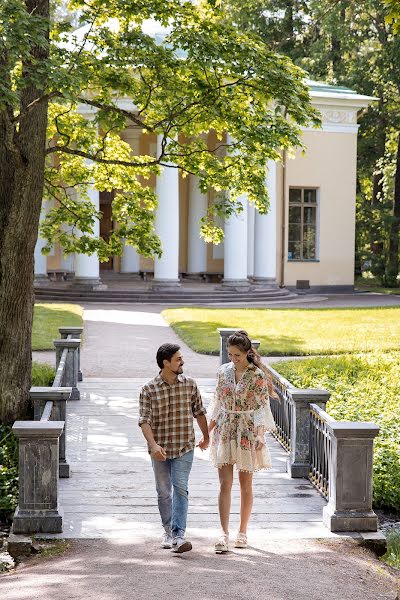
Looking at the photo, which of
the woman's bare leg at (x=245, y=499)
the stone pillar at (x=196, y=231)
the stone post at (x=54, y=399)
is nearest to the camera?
the woman's bare leg at (x=245, y=499)

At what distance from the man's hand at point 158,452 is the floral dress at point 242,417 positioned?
52cm

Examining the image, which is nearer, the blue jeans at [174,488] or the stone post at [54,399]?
the blue jeans at [174,488]

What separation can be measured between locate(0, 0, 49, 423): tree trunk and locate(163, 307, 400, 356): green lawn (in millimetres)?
7691

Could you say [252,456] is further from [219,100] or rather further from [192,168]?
[192,168]

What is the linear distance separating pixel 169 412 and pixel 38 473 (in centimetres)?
146

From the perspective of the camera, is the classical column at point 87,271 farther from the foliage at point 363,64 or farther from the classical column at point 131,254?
the foliage at point 363,64

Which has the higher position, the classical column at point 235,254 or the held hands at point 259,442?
the classical column at point 235,254

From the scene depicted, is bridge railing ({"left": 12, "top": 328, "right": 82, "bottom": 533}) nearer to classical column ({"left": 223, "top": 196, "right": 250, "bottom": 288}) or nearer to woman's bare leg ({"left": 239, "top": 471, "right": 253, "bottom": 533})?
woman's bare leg ({"left": 239, "top": 471, "right": 253, "bottom": 533})

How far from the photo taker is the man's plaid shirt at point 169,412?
694 centimetres

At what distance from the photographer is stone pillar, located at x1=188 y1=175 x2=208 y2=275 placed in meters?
36.5

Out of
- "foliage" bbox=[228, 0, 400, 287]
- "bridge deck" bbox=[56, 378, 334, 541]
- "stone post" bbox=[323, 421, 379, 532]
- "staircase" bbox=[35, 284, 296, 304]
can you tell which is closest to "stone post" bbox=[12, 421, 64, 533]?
"bridge deck" bbox=[56, 378, 334, 541]

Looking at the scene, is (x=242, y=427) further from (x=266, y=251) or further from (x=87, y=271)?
(x=266, y=251)

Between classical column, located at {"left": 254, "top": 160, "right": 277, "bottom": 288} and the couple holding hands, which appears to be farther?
classical column, located at {"left": 254, "top": 160, "right": 277, "bottom": 288}

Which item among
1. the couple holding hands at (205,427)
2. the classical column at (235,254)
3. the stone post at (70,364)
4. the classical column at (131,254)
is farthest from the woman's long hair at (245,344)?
the classical column at (131,254)
